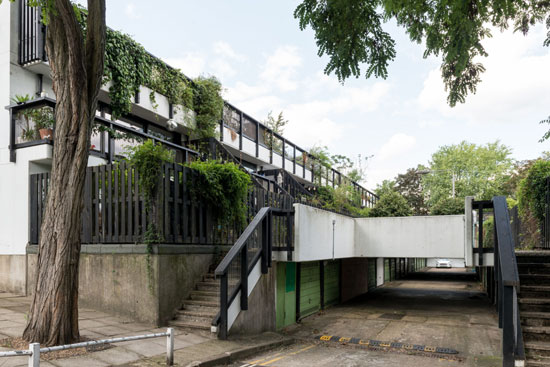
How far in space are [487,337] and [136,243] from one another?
30.5 feet

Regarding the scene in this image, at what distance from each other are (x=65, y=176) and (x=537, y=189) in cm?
1319

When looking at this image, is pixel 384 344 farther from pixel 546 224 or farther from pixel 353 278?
pixel 353 278

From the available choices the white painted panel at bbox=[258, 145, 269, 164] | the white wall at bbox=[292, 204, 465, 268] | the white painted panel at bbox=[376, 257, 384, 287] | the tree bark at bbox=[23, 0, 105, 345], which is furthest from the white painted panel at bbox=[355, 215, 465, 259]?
the white painted panel at bbox=[376, 257, 384, 287]

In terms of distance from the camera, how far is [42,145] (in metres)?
10.8

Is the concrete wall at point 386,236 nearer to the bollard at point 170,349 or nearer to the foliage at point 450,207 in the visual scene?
the bollard at point 170,349

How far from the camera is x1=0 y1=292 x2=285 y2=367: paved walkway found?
6.24 m

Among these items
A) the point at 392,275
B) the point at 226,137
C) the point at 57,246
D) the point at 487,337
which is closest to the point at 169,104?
the point at 226,137

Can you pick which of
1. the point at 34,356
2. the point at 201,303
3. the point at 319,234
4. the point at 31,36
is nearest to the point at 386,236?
the point at 319,234

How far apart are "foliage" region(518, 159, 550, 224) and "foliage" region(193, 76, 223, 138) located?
39.5 ft

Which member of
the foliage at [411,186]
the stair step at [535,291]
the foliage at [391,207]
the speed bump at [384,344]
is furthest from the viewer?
the foliage at [411,186]

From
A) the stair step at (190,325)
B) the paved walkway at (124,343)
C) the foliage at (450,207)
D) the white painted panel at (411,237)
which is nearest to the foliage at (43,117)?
the paved walkway at (124,343)

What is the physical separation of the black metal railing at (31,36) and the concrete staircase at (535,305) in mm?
12676

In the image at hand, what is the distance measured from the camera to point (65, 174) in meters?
6.80

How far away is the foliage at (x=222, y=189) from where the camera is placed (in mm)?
10594
